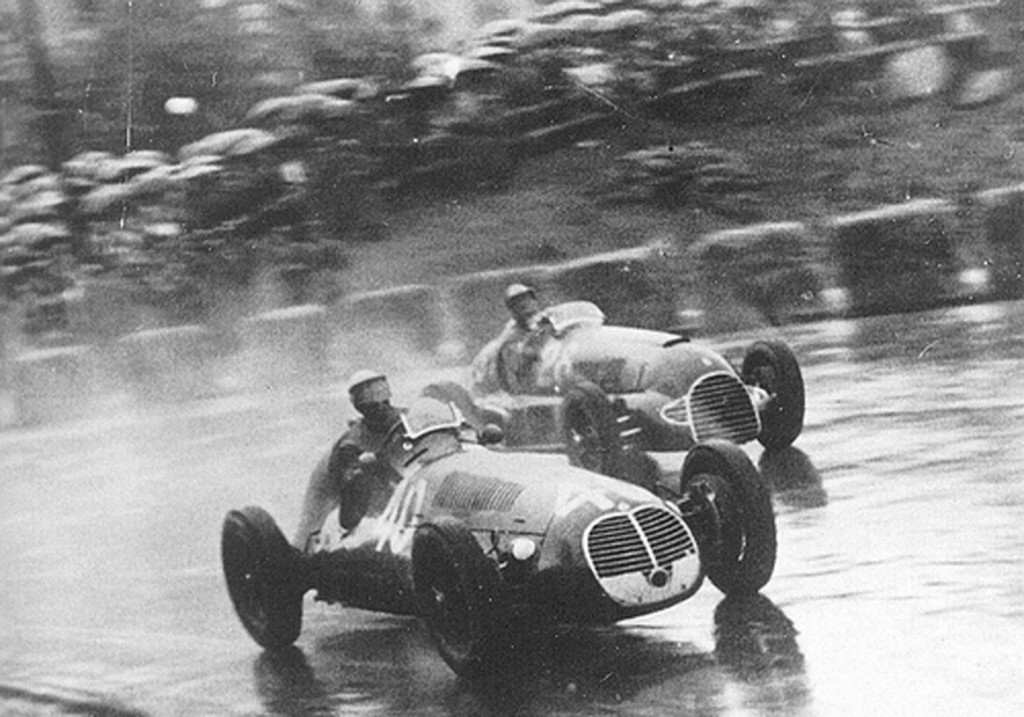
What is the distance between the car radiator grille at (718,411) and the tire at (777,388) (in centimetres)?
9

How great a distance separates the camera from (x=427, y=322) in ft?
28.9

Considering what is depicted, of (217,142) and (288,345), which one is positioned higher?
(217,142)

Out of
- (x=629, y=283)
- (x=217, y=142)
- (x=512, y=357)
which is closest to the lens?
(x=217, y=142)

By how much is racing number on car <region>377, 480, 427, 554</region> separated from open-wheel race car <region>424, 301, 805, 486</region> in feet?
6.86

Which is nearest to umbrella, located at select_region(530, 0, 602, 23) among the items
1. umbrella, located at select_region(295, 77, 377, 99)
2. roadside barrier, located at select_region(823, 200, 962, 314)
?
umbrella, located at select_region(295, 77, 377, 99)

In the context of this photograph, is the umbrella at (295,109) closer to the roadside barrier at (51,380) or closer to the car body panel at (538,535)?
the roadside barrier at (51,380)

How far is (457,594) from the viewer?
624cm

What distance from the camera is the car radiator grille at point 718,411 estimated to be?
8891 millimetres

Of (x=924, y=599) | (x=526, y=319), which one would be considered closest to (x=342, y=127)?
(x=526, y=319)

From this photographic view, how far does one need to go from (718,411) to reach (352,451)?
2.39 meters

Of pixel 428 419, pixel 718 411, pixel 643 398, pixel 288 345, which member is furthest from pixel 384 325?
pixel 718 411

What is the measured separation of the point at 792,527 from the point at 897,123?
6.02 ft

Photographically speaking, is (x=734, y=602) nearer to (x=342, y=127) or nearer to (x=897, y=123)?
(x=897, y=123)

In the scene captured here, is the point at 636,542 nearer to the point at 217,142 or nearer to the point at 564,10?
the point at 564,10
